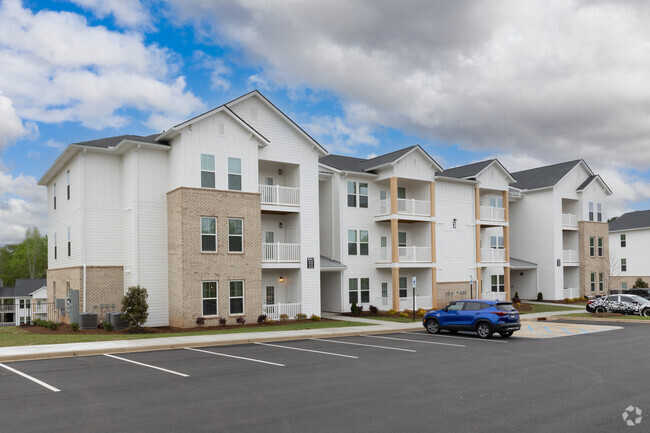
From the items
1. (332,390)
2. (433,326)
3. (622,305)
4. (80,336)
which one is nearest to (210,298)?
(80,336)

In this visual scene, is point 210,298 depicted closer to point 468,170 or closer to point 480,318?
point 480,318

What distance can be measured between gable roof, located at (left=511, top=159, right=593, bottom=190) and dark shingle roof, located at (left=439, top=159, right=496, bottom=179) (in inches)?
259

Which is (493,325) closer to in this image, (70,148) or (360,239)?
(360,239)

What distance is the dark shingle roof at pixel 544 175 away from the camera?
149 ft

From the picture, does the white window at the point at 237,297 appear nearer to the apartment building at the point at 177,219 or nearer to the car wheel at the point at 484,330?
the apartment building at the point at 177,219

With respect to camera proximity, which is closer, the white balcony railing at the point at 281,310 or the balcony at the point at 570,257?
the white balcony railing at the point at 281,310

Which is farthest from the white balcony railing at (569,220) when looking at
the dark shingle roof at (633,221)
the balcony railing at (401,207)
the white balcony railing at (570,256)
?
the balcony railing at (401,207)

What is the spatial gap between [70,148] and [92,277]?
627 cm

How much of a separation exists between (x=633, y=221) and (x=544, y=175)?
20972 mm

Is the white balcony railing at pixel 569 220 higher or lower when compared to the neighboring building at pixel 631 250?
higher

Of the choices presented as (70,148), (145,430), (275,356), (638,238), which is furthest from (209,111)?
(638,238)

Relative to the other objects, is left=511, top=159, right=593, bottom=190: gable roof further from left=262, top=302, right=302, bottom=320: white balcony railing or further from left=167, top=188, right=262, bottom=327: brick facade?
left=167, top=188, right=262, bottom=327: brick facade

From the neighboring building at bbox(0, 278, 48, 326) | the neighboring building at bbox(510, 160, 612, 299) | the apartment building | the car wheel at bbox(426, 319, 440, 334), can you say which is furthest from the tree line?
the car wheel at bbox(426, 319, 440, 334)

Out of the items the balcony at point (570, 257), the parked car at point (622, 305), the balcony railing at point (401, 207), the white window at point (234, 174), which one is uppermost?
the white window at point (234, 174)
